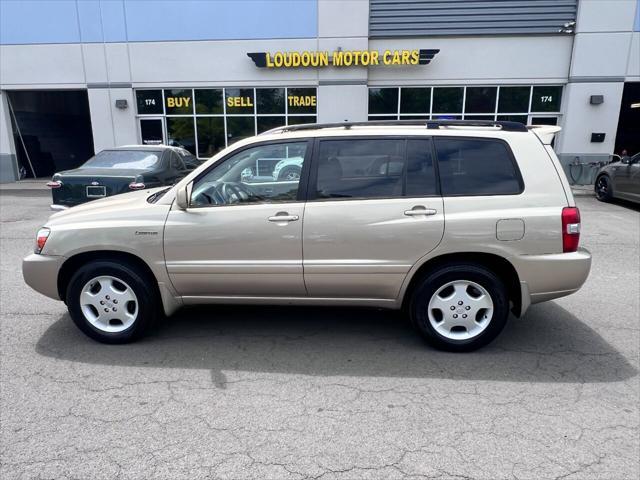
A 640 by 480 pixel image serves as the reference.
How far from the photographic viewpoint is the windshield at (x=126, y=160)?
898 cm

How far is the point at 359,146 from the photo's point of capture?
378 cm

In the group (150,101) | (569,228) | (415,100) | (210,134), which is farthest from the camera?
(210,134)

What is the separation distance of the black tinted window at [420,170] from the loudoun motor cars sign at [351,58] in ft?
42.5

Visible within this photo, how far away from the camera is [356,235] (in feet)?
11.9

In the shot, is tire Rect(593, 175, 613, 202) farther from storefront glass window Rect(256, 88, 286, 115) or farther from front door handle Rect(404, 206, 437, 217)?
front door handle Rect(404, 206, 437, 217)

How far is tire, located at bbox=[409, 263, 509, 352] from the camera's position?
3676 mm

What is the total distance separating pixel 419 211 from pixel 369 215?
39 cm

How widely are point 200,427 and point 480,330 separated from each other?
2.29 meters

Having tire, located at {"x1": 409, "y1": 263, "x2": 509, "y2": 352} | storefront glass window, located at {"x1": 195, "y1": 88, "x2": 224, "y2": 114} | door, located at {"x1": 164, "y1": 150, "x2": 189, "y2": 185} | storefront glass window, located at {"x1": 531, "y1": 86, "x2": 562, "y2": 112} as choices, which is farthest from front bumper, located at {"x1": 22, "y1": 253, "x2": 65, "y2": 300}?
storefront glass window, located at {"x1": 531, "y1": 86, "x2": 562, "y2": 112}

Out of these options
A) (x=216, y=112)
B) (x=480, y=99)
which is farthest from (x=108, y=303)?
(x=480, y=99)

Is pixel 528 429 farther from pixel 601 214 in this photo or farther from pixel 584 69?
pixel 584 69

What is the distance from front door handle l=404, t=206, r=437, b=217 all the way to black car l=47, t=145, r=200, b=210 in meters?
5.95

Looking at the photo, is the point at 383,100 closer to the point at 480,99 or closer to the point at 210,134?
the point at 480,99

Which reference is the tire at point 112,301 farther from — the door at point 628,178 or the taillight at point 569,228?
the door at point 628,178
